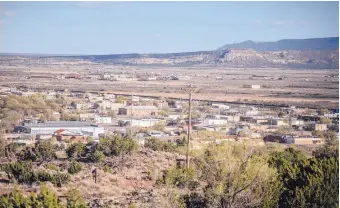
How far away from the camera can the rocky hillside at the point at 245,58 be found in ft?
393

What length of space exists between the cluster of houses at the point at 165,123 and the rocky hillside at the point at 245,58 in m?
54.8

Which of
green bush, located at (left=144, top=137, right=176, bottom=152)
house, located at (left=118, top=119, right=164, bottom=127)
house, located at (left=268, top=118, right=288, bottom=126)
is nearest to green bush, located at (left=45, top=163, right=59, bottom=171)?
green bush, located at (left=144, top=137, right=176, bottom=152)

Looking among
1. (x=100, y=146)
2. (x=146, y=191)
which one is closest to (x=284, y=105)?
(x=100, y=146)

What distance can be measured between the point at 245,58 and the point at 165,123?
10365 cm

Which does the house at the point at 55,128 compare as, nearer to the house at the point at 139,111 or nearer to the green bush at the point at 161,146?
the green bush at the point at 161,146

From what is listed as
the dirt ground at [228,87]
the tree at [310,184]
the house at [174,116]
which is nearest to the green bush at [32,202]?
the tree at [310,184]

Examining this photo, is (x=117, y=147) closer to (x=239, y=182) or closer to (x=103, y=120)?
(x=239, y=182)

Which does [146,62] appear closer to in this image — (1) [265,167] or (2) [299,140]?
(2) [299,140]

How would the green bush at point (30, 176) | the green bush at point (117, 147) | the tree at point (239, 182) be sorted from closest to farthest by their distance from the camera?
1. the tree at point (239, 182)
2. the green bush at point (30, 176)
3. the green bush at point (117, 147)

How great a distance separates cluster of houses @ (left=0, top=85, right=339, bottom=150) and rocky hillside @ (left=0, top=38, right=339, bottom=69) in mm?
54760

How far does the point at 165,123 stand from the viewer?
41.1 meters

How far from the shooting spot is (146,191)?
1598cm

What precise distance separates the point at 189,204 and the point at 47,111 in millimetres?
32898

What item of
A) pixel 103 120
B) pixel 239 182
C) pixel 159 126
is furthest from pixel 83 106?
pixel 239 182
